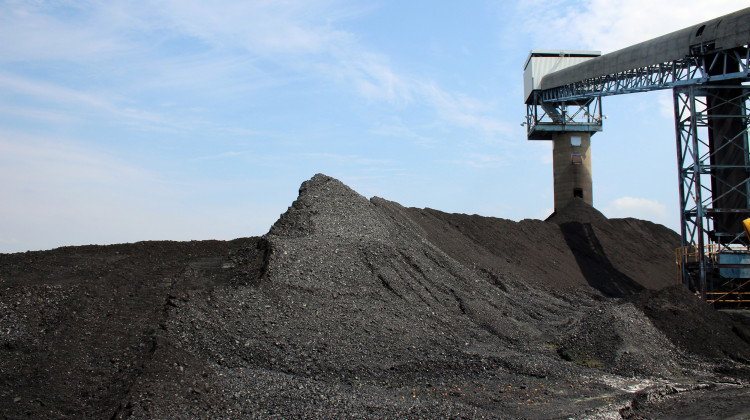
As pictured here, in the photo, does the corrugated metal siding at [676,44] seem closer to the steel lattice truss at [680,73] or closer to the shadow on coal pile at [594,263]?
the steel lattice truss at [680,73]

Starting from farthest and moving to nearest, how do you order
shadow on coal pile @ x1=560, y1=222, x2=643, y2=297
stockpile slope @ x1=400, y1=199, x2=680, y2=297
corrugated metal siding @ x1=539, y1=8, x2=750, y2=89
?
shadow on coal pile @ x1=560, y1=222, x2=643, y2=297 → stockpile slope @ x1=400, y1=199, x2=680, y2=297 → corrugated metal siding @ x1=539, y1=8, x2=750, y2=89

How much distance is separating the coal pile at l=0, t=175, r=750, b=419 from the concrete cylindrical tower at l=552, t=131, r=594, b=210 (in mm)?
16606

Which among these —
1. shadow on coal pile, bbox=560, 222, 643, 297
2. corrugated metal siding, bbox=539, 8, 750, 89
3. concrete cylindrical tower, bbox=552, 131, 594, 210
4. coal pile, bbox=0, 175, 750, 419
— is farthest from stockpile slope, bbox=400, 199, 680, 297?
corrugated metal siding, bbox=539, 8, 750, 89

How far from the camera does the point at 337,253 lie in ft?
59.2

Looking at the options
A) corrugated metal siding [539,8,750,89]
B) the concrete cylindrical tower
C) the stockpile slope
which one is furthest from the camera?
the concrete cylindrical tower

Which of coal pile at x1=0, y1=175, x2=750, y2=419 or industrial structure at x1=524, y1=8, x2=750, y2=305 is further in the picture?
industrial structure at x1=524, y1=8, x2=750, y2=305

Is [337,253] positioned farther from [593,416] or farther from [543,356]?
[593,416]

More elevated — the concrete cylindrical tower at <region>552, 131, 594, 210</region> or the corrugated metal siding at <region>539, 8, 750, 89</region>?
the corrugated metal siding at <region>539, 8, 750, 89</region>

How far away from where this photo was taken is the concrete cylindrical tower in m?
37.6

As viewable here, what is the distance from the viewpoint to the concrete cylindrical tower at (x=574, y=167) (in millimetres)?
37562

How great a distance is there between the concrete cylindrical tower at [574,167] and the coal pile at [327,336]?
16.6 meters

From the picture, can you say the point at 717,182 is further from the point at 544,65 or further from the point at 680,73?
the point at 544,65

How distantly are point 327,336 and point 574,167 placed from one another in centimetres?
2803

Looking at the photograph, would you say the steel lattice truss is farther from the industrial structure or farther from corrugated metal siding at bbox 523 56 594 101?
corrugated metal siding at bbox 523 56 594 101
